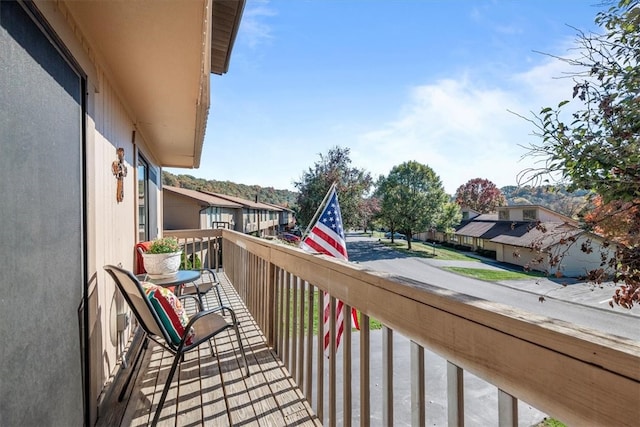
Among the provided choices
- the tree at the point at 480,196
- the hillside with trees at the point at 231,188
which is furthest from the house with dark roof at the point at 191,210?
the tree at the point at 480,196

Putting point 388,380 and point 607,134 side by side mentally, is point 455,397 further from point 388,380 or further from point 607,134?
point 607,134

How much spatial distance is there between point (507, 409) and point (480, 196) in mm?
55695

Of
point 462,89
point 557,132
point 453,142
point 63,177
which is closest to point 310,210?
point 453,142

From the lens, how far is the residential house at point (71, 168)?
116cm

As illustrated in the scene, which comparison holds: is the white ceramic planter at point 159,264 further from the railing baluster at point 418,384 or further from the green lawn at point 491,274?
the green lawn at point 491,274

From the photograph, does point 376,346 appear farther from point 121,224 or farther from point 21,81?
point 21,81

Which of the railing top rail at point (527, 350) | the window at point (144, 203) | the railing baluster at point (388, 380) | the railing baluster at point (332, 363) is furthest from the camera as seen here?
the window at point (144, 203)

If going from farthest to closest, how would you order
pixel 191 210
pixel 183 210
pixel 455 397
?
pixel 183 210 < pixel 191 210 < pixel 455 397

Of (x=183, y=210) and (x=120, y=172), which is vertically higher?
(x=120, y=172)

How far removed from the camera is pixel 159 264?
302cm

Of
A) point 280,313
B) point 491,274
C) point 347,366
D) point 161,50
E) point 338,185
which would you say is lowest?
point 491,274

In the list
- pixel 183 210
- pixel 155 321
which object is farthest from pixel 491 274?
pixel 155 321

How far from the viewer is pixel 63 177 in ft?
5.16

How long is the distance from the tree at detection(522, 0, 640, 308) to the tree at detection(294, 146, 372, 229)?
21.3 metres
